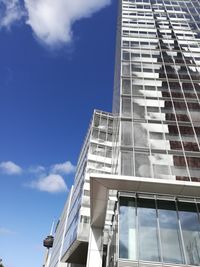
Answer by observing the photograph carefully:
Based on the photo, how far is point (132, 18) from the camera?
34.5m

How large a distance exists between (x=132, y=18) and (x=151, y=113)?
20497 mm

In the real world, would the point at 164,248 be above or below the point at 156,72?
below

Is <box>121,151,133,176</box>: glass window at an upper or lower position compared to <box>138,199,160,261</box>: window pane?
upper

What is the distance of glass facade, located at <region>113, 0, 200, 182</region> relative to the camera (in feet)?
54.8

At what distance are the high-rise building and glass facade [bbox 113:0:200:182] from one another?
0.24 feet

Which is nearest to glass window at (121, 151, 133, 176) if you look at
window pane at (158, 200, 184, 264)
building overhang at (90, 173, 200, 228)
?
building overhang at (90, 173, 200, 228)

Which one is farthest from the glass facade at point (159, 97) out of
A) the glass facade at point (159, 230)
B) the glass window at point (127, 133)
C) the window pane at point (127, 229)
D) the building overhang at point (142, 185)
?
the window pane at point (127, 229)

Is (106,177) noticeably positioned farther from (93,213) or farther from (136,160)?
(93,213)

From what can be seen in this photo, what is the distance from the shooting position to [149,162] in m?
16.6

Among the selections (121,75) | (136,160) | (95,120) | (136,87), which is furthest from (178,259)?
(95,120)

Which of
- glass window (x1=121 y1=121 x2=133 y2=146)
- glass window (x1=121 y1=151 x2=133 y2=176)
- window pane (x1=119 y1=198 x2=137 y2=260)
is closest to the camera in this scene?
window pane (x1=119 y1=198 x2=137 y2=260)

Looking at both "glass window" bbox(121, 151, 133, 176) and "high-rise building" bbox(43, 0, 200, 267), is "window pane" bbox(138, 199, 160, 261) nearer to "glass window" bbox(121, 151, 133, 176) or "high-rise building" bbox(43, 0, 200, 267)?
"high-rise building" bbox(43, 0, 200, 267)

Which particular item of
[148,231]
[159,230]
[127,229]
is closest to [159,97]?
[159,230]

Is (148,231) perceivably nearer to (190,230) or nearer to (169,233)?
(169,233)
